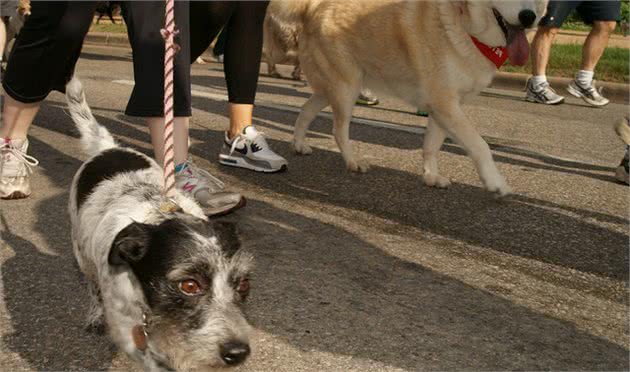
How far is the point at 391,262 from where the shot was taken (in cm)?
354

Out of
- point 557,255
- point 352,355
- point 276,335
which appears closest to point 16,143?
point 276,335

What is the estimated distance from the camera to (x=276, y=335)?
108 inches

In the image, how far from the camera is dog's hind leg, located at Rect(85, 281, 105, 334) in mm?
2722

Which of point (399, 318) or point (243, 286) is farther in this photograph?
point (399, 318)

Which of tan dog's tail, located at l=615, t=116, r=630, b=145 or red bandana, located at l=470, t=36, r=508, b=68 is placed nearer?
tan dog's tail, located at l=615, t=116, r=630, b=145

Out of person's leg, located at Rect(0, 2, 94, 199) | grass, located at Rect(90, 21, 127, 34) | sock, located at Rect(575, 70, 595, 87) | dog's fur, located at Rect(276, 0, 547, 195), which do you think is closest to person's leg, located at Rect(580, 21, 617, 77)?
sock, located at Rect(575, 70, 595, 87)

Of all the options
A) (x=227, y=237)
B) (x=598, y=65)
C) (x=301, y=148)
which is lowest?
(x=598, y=65)

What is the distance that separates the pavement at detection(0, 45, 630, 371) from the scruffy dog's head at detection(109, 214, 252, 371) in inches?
17.2

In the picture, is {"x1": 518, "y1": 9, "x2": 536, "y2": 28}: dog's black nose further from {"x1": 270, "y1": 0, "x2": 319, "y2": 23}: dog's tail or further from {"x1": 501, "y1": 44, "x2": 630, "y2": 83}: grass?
{"x1": 501, "y1": 44, "x2": 630, "y2": 83}: grass

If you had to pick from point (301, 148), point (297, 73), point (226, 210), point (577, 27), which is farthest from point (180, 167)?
point (577, 27)

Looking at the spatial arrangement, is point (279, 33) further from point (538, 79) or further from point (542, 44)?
point (538, 79)

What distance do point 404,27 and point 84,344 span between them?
342 cm

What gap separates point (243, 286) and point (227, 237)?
152 mm

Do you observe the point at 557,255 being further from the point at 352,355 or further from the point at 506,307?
the point at 352,355
